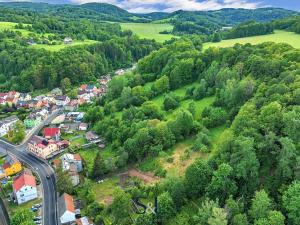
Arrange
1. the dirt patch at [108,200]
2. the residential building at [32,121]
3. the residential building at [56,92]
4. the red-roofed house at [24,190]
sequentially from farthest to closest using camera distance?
the residential building at [56,92], the residential building at [32,121], the red-roofed house at [24,190], the dirt patch at [108,200]

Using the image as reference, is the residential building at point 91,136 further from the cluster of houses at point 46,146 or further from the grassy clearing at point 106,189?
the grassy clearing at point 106,189

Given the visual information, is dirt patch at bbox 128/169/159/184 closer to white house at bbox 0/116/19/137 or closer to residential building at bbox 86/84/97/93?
white house at bbox 0/116/19/137

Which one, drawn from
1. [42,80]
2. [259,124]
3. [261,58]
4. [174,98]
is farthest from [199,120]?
[42,80]

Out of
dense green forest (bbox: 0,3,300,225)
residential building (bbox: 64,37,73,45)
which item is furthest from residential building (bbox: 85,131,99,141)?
residential building (bbox: 64,37,73,45)

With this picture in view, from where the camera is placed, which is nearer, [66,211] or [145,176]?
[66,211]

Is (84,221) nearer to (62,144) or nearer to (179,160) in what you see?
(179,160)

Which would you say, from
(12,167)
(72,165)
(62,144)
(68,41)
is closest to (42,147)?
(62,144)

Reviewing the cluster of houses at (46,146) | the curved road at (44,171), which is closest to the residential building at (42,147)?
the cluster of houses at (46,146)
